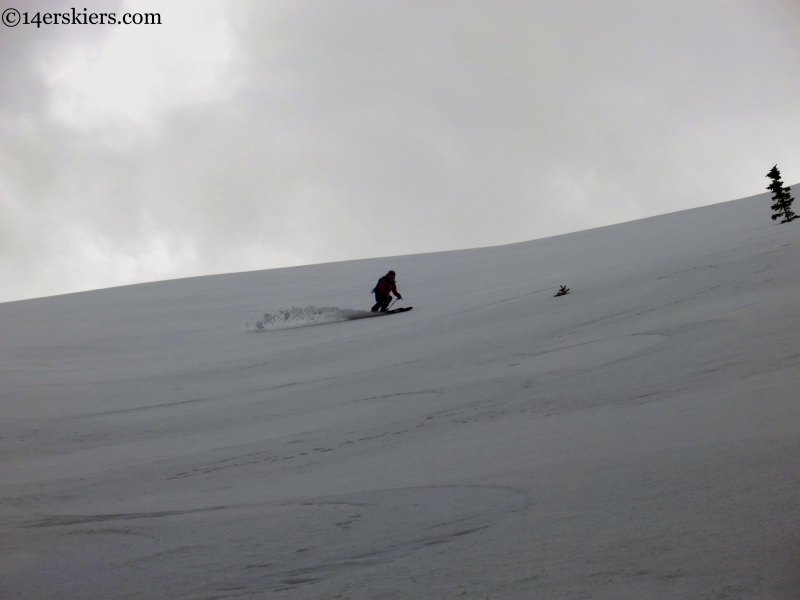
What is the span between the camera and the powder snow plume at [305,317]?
9719 mm

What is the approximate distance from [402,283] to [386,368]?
881 centimetres

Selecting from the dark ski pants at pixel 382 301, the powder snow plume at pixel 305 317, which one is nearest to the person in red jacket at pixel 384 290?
the dark ski pants at pixel 382 301

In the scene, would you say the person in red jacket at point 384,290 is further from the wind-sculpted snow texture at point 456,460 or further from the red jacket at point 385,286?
the wind-sculpted snow texture at point 456,460

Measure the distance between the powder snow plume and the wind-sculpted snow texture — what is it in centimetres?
299

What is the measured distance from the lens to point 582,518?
6.09 ft

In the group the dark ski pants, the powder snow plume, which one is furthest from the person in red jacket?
the powder snow plume

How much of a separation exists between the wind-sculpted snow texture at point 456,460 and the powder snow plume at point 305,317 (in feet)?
9.80

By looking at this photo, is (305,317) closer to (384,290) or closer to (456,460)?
(384,290)

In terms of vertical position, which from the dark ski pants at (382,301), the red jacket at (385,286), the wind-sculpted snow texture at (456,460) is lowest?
the wind-sculpted snow texture at (456,460)

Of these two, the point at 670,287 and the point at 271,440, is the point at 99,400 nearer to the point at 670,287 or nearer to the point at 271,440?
the point at 271,440

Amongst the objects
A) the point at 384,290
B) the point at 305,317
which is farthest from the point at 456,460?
the point at 305,317

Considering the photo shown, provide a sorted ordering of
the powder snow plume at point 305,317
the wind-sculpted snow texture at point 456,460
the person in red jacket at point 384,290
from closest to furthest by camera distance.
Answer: the wind-sculpted snow texture at point 456,460, the powder snow plume at point 305,317, the person in red jacket at point 384,290

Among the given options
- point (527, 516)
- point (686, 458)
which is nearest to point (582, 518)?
point (527, 516)

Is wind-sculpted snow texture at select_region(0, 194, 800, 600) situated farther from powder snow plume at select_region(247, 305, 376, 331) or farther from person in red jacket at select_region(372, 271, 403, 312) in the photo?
person in red jacket at select_region(372, 271, 403, 312)
